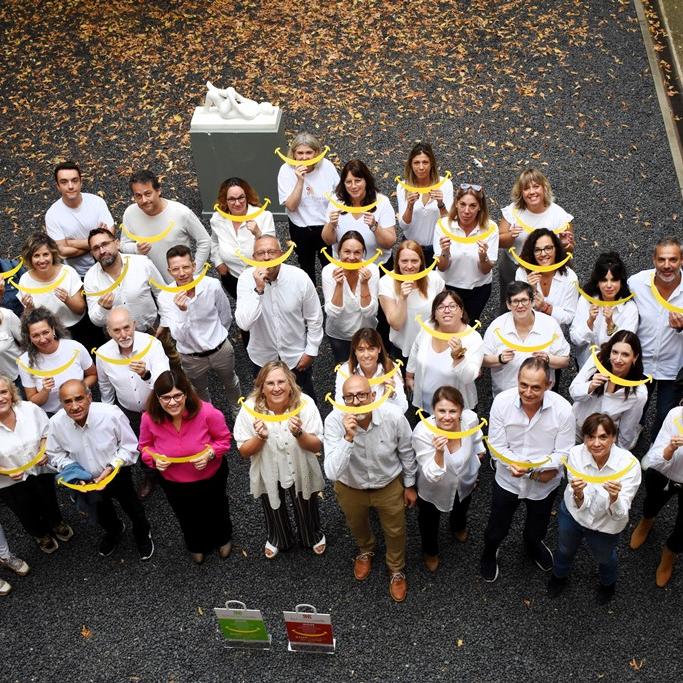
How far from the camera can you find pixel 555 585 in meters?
5.75

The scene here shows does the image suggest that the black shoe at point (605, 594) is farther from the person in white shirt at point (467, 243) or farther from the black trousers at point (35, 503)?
the black trousers at point (35, 503)

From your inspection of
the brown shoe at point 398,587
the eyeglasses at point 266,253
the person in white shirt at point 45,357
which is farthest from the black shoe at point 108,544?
the eyeglasses at point 266,253

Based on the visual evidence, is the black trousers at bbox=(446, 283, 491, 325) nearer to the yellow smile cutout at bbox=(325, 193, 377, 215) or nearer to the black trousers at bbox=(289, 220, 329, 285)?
the yellow smile cutout at bbox=(325, 193, 377, 215)

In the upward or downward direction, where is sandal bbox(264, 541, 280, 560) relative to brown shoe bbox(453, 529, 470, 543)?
downward

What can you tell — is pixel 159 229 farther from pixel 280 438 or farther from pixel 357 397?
pixel 357 397

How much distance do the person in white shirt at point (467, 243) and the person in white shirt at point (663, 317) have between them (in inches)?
42.5

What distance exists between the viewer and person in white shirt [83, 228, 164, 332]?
6.52 metres

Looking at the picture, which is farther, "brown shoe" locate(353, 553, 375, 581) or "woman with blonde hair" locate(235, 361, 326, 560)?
"brown shoe" locate(353, 553, 375, 581)

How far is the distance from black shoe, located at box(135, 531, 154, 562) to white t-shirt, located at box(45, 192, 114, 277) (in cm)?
250

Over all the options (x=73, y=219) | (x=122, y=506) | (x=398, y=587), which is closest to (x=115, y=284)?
(x=73, y=219)

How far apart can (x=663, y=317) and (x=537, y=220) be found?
4.13 ft

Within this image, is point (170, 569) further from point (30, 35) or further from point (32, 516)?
point (30, 35)

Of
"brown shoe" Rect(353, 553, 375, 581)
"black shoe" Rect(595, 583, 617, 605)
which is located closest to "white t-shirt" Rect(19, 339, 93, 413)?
"brown shoe" Rect(353, 553, 375, 581)

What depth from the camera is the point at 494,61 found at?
11312 mm
